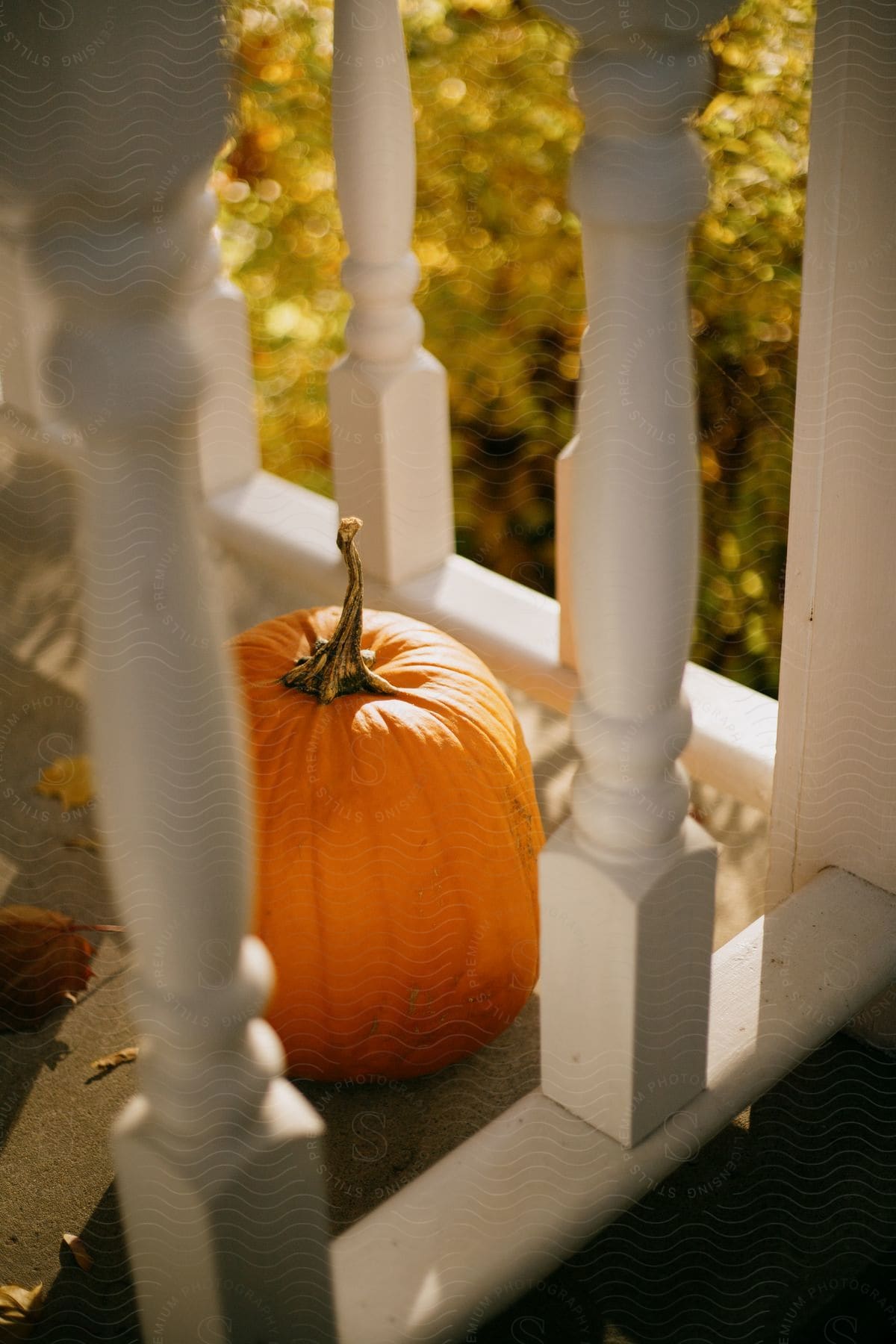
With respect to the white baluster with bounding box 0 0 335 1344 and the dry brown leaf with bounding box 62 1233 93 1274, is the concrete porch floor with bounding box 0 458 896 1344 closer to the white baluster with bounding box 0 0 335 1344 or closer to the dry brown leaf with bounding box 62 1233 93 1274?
the dry brown leaf with bounding box 62 1233 93 1274

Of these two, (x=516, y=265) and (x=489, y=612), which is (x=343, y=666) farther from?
(x=516, y=265)

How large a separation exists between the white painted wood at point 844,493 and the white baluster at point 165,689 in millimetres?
519

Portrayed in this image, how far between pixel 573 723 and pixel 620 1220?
417 millimetres

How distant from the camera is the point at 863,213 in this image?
917 mm

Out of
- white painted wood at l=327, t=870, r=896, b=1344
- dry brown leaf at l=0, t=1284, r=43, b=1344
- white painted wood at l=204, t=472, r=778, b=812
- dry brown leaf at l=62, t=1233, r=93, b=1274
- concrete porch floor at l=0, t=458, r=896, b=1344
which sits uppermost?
white painted wood at l=204, t=472, r=778, b=812

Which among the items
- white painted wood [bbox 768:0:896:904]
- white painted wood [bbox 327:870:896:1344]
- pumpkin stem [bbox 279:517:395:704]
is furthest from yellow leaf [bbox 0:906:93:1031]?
white painted wood [bbox 768:0:896:904]

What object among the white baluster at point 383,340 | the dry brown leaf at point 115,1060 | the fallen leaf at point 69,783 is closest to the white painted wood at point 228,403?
the white baluster at point 383,340

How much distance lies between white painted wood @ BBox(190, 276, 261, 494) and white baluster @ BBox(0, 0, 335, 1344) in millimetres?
898

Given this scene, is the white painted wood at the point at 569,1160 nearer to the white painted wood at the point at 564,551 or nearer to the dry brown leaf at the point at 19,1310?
the dry brown leaf at the point at 19,1310

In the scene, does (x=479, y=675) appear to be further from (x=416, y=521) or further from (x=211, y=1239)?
(x=211, y=1239)

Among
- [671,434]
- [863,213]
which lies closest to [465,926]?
[671,434]

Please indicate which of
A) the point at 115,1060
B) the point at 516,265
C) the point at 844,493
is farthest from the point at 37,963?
the point at 516,265

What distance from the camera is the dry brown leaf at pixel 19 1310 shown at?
0.91m

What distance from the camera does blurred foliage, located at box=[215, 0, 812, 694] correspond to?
131 cm
